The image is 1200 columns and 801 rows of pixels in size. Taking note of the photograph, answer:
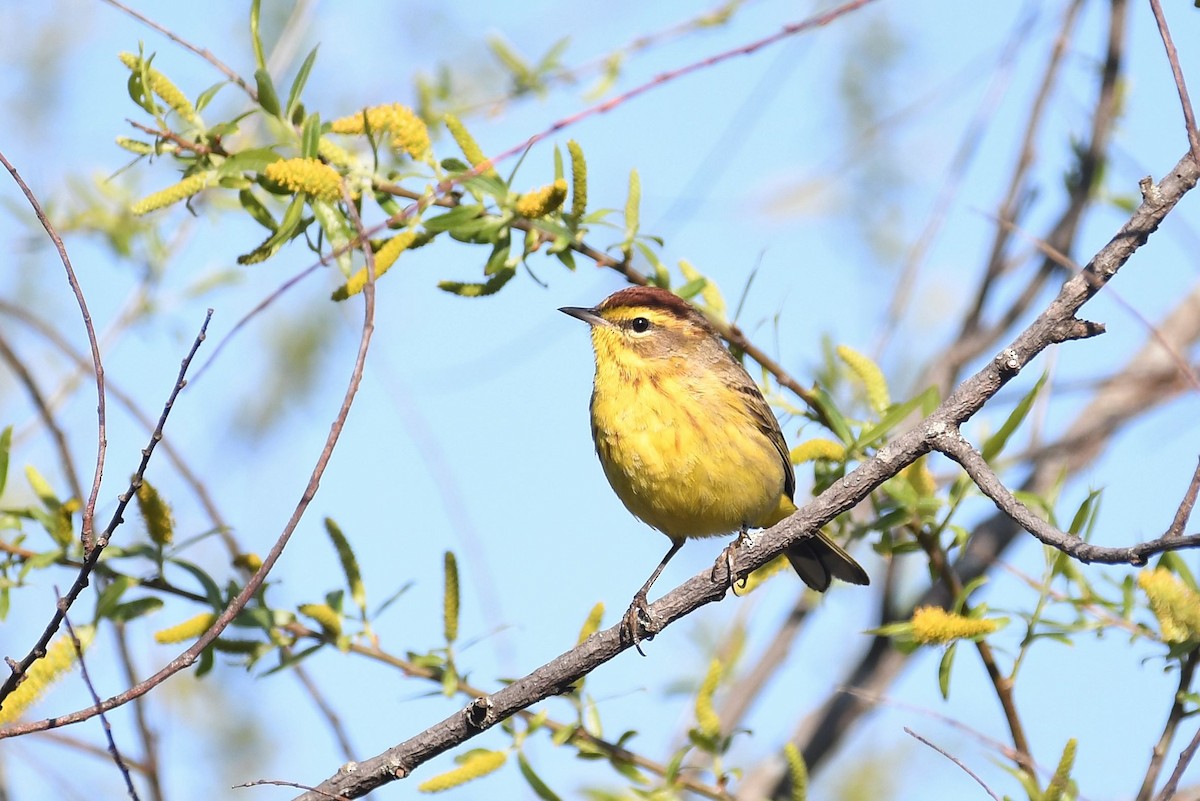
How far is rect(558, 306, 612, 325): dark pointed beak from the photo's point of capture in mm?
5680

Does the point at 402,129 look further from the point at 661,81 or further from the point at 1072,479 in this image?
the point at 1072,479

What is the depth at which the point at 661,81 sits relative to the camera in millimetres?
4430

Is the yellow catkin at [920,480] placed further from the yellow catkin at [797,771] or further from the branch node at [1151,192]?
the branch node at [1151,192]

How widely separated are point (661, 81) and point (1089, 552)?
2.49 m

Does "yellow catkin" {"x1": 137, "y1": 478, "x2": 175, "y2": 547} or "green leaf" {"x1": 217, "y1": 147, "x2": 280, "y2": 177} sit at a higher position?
"green leaf" {"x1": 217, "y1": 147, "x2": 280, "y2": 177}

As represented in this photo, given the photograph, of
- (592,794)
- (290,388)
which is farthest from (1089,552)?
(290,388)

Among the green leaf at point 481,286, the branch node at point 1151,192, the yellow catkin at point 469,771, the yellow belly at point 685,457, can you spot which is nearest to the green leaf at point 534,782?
the yellow catkin at point 469,771

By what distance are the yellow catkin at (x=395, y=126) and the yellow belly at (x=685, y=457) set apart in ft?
4.82

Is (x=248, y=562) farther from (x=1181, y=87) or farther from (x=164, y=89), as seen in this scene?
(x=1181, y=87)

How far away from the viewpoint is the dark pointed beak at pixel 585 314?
18.6ft

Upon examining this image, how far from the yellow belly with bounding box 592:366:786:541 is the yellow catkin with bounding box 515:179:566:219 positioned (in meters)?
1.24

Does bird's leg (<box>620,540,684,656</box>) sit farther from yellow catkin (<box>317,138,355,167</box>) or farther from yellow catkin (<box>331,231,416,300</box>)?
yellow catkin (<box>317,138,355,167</box>)

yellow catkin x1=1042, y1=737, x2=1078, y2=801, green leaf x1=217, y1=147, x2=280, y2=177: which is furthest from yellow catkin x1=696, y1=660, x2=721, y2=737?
green leaf x1=217, y1=147, x2=280, y2=177

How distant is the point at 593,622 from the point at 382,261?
136 centimetres
